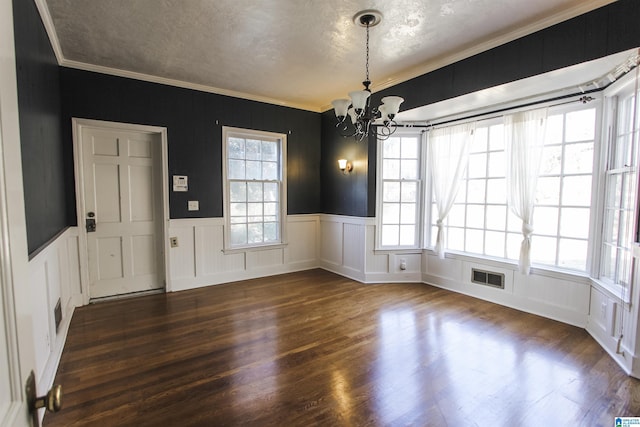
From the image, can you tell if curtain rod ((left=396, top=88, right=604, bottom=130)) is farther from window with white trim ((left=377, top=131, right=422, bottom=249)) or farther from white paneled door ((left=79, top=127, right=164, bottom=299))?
white paneled door ((left=79, top=127, right=164, bottom=299))

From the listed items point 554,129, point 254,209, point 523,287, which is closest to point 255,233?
point 254,209

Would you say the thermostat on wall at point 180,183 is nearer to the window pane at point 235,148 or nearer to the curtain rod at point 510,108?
the window pane at point 235,148

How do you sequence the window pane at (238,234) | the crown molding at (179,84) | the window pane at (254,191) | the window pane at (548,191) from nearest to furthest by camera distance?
the window pane at (548,191), the crown molding at (179,84), the window pane at (238,234), the window pane at (254,191)

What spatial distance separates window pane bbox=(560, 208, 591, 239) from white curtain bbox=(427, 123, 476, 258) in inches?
49.7

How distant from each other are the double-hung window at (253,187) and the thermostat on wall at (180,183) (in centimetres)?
55

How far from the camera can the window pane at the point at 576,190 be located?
3.26 metres

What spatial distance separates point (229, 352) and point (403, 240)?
9.98ft

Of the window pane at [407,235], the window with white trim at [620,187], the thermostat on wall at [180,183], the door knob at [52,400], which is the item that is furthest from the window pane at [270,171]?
the door knob at [52,400]

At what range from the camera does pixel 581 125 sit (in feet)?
10.8

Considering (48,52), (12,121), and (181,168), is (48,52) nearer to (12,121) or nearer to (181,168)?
(181,168)

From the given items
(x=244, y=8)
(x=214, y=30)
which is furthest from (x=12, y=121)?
(x=214, y=30)

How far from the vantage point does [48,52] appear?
2.93m

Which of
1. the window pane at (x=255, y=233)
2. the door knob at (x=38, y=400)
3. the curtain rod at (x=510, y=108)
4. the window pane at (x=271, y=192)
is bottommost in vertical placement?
the window pane at (x=255, y=233)

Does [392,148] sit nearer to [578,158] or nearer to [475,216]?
[475,216]
